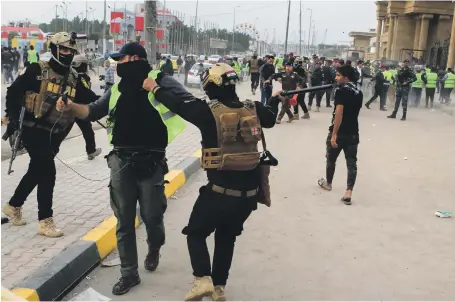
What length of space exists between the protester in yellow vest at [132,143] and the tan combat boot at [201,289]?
21.6 inches

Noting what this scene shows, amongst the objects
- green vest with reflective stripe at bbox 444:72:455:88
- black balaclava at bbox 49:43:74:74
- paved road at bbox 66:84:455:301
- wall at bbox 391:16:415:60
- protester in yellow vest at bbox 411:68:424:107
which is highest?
wall at bbox 391:16:415:60

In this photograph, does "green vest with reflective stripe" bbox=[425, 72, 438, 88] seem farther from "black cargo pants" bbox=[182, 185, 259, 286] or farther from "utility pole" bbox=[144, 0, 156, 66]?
"black cargo pants" bbox=[182, 185, 259, 286]

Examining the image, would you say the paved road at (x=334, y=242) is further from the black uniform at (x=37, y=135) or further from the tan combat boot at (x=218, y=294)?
the black uniform at (x=37, y=135)

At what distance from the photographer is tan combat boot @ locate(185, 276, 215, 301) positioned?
→ 3680mm

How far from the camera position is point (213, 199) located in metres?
3.58

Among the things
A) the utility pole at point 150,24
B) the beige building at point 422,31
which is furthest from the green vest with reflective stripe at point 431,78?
the utility pole at point 150,24

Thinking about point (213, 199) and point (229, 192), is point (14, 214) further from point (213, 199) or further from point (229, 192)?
point (229, 192)

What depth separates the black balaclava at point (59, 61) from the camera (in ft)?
15.2

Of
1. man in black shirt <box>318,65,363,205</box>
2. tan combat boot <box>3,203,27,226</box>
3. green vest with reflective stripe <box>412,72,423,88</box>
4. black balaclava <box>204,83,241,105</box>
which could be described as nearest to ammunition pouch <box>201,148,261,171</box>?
black balaclava <box>204,83,241,105</box>

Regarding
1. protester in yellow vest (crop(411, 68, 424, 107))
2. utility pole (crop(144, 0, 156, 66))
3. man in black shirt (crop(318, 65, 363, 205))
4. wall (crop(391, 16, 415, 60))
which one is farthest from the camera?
wall (crop(391, 16, 415, 60))

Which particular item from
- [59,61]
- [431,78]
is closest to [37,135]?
[59,61]

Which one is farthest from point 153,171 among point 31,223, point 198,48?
point 198,48

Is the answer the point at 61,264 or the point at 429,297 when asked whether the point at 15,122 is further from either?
the point at 429,297

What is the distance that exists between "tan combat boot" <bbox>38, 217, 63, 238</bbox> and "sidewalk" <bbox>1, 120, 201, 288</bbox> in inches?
1.8
